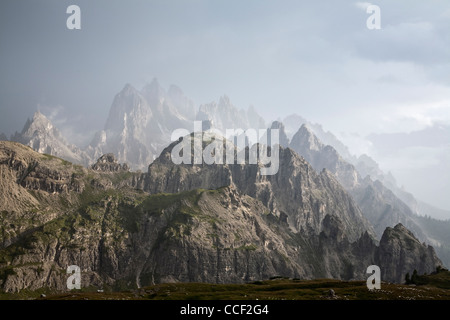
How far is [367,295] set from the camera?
4611 inches

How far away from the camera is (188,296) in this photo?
137625mm
